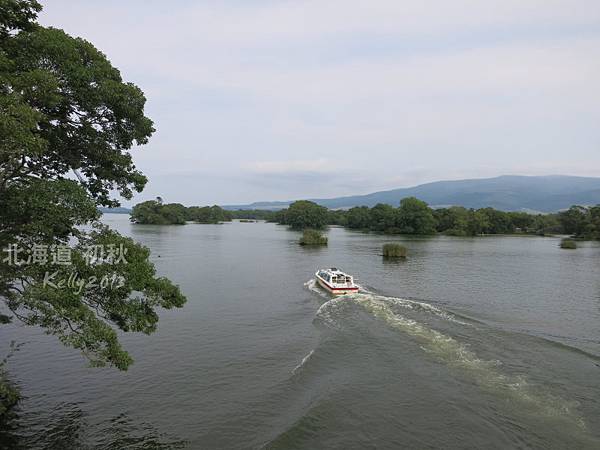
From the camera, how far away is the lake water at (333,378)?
1648 cm

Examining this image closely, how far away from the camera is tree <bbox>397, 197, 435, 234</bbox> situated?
14962cm

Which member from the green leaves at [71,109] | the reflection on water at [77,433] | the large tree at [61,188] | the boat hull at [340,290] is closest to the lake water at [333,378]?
the reflection on water at [77,433]

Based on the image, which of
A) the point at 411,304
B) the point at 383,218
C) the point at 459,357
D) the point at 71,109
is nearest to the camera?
the point at 71,109

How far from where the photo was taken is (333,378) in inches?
859

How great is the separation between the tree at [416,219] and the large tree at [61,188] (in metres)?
142

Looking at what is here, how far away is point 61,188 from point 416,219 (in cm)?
14574

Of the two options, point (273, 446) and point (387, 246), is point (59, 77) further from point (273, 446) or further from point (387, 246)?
point (387, 246)

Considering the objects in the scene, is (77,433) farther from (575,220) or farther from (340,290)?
(575,220)

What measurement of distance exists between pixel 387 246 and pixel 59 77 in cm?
6764

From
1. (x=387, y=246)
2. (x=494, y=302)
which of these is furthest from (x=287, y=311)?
(x=387, y=246)

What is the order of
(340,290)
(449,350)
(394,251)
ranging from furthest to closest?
(394,251)
(340,290)
(449,350)

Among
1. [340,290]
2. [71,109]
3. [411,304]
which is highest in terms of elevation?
[71,109]

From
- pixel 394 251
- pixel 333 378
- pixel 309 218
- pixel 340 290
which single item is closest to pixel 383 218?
pixel 309 218

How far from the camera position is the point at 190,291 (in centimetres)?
4400
